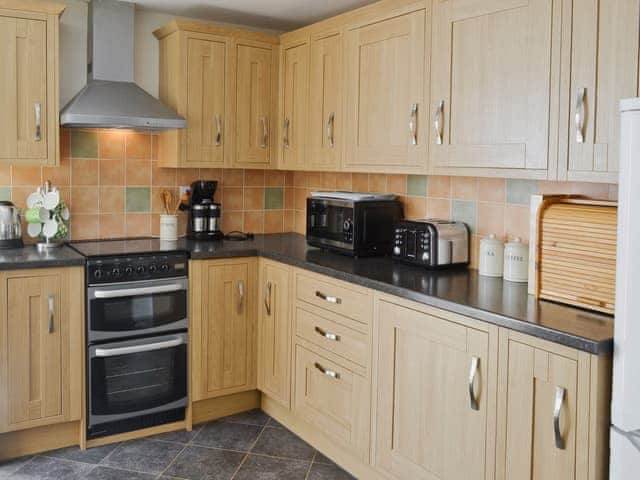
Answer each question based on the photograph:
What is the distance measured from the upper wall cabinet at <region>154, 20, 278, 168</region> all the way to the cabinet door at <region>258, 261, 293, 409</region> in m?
0.76

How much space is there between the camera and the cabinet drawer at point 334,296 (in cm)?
283

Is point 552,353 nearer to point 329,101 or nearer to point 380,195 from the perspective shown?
point 380,195

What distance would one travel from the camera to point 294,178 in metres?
4.48

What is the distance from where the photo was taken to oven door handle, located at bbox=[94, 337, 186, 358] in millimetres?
3285

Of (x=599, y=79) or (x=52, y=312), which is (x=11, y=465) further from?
(x=599, y=79)

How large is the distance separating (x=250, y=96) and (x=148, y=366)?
165 cm

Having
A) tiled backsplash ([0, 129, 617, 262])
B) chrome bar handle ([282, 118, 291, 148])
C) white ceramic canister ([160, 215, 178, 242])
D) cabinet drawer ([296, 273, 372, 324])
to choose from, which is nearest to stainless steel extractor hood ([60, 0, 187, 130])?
tiled backsplash ([0, 129, 617, 262])

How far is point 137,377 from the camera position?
11.2 feet

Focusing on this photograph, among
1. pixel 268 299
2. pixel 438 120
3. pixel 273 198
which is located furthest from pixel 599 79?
pixel 273 198

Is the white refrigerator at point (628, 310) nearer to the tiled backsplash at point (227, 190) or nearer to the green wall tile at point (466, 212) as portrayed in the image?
the tiled backsplash at point (227, 190)

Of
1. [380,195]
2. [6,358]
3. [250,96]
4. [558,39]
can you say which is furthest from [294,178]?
[558,39]

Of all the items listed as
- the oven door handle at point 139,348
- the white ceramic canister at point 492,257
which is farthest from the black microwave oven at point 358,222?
the oven door handle at point 139,348

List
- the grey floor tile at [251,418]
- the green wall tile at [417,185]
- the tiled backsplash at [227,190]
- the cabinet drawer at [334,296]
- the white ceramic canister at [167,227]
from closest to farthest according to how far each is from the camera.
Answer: the cabinet drawer at [334,296]
the tiled backsplash at [227,190]
the green wall tile at [417,185]
the grey floor tile at [251,418]
the white ceramic canister at [167,227]

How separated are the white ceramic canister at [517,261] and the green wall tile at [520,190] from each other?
249 millimetres
